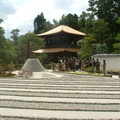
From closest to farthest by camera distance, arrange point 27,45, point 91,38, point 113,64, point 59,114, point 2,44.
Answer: point 59,114
point 113,64
point 2,44
point 91,38
point 27,45

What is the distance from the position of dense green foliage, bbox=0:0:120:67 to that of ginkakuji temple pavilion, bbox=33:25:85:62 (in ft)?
6.57

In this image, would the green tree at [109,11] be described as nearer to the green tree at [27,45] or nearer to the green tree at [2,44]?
the green tree at [27,45]

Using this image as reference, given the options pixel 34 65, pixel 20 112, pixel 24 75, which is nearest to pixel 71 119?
pixel 20 112

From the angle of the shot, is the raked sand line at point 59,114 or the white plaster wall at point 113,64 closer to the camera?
the raked sand line at point 59,114

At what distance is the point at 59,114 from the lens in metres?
5.07

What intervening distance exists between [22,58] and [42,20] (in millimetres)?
34770

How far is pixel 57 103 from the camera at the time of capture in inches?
244

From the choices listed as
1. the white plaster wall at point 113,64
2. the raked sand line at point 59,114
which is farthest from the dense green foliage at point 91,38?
the raked sand line at point 59,114

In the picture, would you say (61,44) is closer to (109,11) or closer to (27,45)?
(27,45)

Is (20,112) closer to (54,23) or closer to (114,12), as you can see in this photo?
(114,12)

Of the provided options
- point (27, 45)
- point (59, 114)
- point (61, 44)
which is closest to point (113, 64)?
point (59, 114)

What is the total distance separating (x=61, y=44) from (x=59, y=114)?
2528 cm

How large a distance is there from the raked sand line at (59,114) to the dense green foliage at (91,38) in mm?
12091

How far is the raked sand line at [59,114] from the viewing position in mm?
4859
